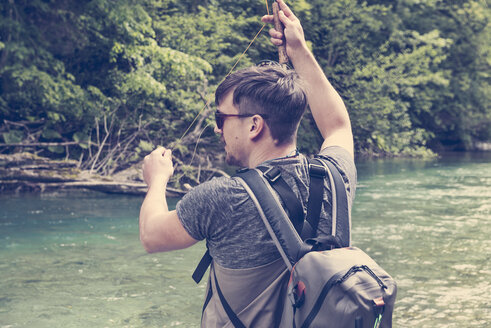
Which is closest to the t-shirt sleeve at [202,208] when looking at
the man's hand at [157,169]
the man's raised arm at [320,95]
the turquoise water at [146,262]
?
the man's hand at [157,169]

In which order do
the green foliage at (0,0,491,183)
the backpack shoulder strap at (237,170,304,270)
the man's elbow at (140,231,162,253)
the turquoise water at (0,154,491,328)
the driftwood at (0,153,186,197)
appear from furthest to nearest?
the green foliage at (0,0,491,183), the driftwood at (0,153,186,197), the turquoise water at (0,154,491,328), the man's elbow at (140,231,162,253), the backpack shoulder strap at (237,170,304,270)

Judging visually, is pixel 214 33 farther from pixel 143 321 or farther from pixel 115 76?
pixel 143 321

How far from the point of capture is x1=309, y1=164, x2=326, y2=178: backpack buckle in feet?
6.83

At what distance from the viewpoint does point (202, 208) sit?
1998 mm

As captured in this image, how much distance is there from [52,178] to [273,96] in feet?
42.3

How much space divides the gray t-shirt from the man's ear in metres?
0.10

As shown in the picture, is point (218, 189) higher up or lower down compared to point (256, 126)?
lower down

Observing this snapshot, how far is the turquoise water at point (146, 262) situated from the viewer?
19.3 ft

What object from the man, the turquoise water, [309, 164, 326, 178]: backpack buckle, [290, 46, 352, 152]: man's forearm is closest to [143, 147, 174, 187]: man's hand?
the man

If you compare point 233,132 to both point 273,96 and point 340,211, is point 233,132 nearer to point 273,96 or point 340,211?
point 273,96

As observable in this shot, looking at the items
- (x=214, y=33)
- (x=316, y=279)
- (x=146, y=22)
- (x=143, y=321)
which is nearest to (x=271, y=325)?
(x=316, y=279)

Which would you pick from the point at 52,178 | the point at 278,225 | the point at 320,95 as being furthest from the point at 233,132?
the point at 52,178

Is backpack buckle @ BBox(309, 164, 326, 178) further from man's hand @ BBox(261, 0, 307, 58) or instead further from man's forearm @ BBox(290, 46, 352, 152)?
man's hand @ BBox(261, 0, 307, 58)

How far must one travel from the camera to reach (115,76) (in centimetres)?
1582
